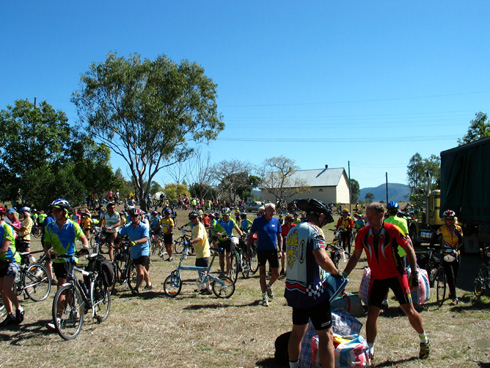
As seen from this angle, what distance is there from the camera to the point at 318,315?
393 centimetres

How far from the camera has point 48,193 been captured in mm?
37375

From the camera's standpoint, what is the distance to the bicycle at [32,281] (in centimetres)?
843

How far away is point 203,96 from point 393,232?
29440 mm

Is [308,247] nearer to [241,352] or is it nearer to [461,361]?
[241,352]

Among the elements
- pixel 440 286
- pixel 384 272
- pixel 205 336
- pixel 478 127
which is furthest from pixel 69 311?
pixel 478 127

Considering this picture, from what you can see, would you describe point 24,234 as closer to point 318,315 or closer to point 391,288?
point 318,315

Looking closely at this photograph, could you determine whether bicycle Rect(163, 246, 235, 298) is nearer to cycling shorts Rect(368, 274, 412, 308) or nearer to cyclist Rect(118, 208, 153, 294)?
cyclist Rect(118, 208, 153, 294)

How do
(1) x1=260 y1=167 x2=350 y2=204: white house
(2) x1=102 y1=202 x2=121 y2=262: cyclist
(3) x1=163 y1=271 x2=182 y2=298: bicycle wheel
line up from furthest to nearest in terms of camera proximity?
(1) x1=260 y1=167 x2=350 y2=204: white house → (2) x1=102 y1=202 x2=121 y2=262: cyclist → (3) x1=163 y1=271 x2=182 y2=298: bicycle wheel

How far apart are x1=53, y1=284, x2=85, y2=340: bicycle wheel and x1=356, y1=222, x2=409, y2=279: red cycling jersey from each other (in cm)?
422

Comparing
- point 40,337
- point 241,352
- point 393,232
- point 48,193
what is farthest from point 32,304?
point 48,193

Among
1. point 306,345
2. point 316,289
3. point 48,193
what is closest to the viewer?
point 316,289

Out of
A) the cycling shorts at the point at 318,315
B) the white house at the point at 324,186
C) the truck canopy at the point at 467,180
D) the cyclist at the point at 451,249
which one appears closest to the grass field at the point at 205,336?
the cyclist at the point at 451,249

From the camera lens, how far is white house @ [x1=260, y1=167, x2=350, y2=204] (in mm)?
82062

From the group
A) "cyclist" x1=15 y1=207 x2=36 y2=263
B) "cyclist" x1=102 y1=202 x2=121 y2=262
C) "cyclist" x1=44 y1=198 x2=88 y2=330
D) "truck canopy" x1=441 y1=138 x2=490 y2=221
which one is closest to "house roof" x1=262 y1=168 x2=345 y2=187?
"truck canopy" x1=441 y1=138 x2=490 y2=221
